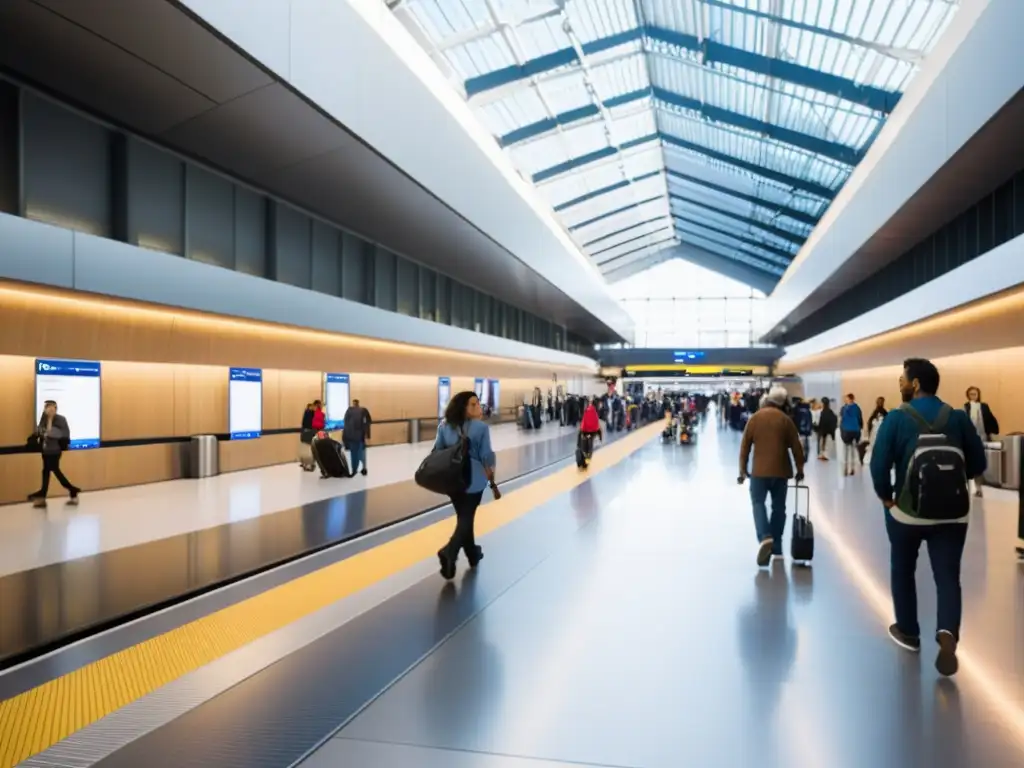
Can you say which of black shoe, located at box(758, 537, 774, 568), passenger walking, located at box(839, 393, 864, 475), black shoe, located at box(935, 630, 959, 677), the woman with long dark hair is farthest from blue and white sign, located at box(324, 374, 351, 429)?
black shoe, located at box(935, 630, 959, 677)

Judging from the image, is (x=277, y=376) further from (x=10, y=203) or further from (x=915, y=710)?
(x=915, y=710)

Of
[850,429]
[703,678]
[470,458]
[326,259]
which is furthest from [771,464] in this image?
[326,259]

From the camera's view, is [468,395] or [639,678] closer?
[639,678]

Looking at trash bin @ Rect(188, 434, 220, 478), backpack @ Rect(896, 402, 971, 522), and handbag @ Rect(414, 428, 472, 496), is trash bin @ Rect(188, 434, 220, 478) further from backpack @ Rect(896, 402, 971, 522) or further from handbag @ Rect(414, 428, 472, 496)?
backpack @ Rect(896, 402, 971, 522)

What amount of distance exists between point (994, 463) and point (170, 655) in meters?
13.4

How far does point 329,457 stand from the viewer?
14883mm

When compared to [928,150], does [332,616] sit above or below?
below

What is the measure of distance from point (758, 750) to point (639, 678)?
955mm

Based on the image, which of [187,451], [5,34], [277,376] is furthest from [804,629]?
[277,376]

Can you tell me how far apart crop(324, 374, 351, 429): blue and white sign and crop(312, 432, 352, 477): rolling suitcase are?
5496 millimetres

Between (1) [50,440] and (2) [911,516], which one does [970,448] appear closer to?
(2) [911,516]

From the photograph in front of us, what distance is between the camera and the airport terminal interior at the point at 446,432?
13.1 feet

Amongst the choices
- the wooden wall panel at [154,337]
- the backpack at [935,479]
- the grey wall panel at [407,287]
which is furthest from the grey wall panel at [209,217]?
the backpack at [935,479]

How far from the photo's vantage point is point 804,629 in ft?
17.1
